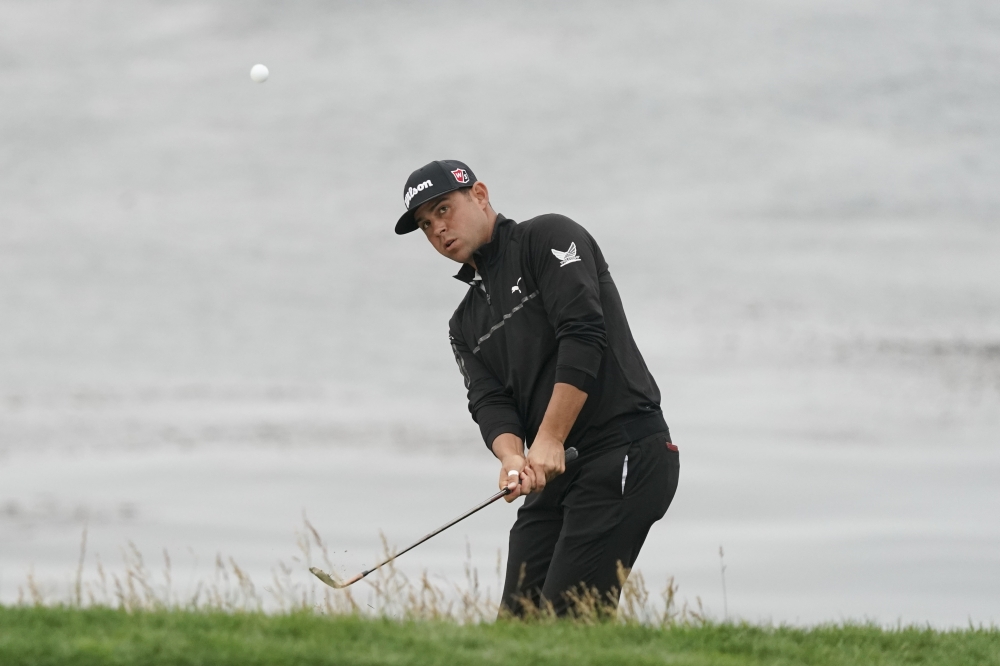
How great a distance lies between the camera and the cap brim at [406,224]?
6.80 meters

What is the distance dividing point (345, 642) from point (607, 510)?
1703 millimetres

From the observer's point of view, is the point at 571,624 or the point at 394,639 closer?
the point at 394,639

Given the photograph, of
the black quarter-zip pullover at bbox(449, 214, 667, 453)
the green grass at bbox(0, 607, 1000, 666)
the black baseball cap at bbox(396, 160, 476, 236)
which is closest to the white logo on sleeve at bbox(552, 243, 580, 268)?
the black quarter-zip pullover at bbox(449, 214, 667, 453)

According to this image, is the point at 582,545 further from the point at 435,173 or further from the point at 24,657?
the point at 24,657

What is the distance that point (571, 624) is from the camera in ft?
20.8

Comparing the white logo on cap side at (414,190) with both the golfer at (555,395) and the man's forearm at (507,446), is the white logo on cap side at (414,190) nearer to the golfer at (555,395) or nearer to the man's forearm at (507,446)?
the golfer at (555,395)

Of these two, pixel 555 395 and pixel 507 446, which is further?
pixel 507 446

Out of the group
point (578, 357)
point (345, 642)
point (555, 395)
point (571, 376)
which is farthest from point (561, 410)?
point (345, 642)

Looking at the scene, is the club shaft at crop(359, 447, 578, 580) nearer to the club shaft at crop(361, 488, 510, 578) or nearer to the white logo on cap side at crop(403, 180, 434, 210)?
the club shaft at crop(361, 488, 510, 578)

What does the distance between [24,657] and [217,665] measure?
0.87 metres

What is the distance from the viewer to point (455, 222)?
676 centimetres

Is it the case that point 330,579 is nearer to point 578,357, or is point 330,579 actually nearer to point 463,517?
point 463,517

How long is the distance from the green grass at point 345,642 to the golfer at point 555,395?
562mm

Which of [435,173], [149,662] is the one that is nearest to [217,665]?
[149,662]
